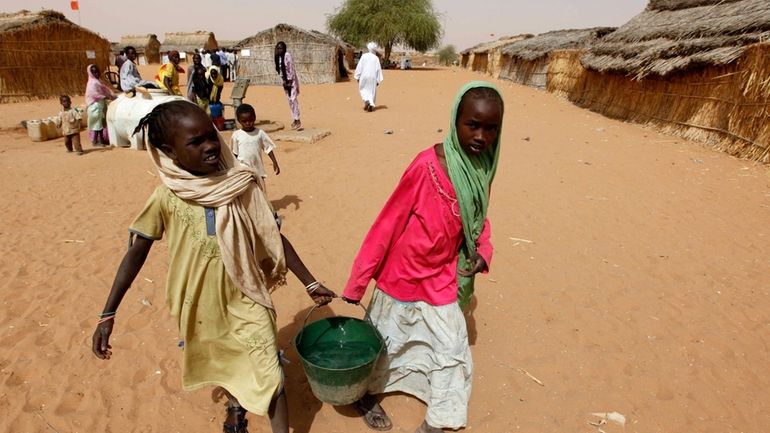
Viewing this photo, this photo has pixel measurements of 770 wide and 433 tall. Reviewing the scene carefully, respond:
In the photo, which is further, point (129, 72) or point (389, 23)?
point (389, 23)

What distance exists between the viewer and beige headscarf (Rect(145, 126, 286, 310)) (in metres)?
1.62

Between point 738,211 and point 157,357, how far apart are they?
254 inches

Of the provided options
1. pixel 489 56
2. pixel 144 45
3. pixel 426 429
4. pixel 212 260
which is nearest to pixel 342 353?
pixel 426 429

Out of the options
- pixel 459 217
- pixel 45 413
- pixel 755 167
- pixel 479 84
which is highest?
pixel 479 84

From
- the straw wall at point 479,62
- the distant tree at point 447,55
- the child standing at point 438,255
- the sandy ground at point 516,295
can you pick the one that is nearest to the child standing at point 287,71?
the sandy ground at point 516,295

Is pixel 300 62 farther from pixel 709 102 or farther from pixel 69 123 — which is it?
pixel 709 102

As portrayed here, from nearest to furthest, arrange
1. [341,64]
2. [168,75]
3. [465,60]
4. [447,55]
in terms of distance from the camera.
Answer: [168,75], [341,64], [465,60], [447,55]

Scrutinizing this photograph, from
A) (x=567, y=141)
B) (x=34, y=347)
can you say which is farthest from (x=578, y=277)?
(x=567, y=141)

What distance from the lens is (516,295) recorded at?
3643 millimetres

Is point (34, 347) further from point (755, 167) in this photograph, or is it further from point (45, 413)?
point (755, 167)

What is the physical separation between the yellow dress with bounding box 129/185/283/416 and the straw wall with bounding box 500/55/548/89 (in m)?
19.5

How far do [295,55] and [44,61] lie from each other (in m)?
9.50

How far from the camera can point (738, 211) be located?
5398mm

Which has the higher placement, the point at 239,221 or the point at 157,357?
the point at 239,221
